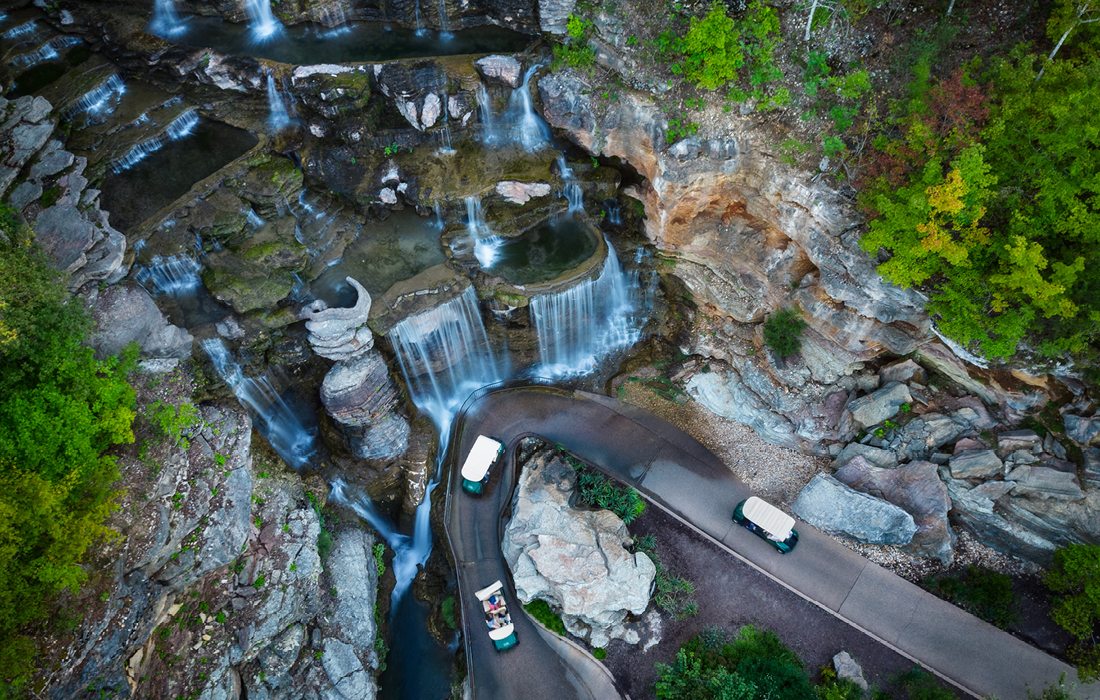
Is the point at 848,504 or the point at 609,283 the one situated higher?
the point at 609,283

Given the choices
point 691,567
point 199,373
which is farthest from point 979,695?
point 199,373

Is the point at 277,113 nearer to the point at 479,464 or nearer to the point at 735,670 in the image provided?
the point at 479,464

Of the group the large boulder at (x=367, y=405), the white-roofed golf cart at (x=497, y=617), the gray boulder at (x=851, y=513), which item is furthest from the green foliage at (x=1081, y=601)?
the large boulder at (x=367, y=405)

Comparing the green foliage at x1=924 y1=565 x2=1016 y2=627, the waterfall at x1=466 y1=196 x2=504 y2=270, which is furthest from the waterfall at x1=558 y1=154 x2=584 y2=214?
the green foliage at x1=924 y1=565 x2=1016 y2=627

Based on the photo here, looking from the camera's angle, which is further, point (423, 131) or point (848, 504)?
point (423, 131)

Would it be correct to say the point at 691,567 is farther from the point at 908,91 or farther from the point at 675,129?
the point at 908,91

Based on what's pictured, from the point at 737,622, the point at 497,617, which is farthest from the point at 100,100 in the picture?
the point at 737,622
